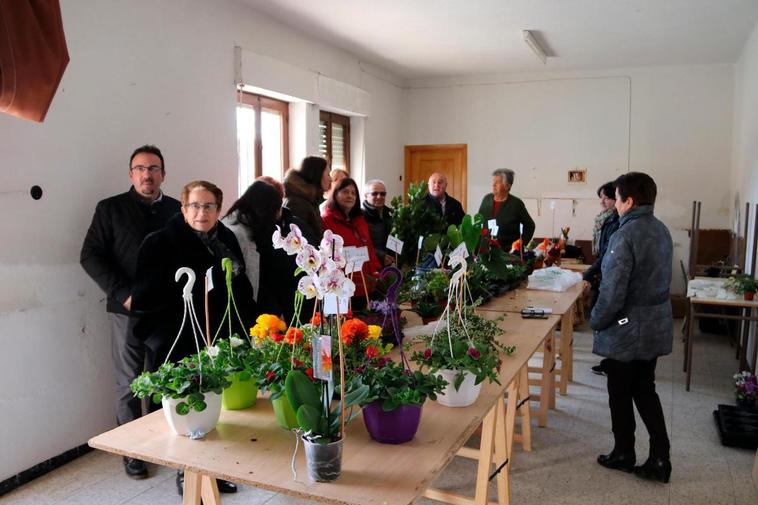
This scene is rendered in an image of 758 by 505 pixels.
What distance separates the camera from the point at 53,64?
113 cm

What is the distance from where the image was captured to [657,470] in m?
3.07

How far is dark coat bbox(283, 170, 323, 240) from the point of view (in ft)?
12.2

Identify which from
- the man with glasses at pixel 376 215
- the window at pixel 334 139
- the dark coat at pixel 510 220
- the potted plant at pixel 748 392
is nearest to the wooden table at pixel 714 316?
the potted plant at pixel 748 392

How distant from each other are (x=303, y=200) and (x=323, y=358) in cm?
236

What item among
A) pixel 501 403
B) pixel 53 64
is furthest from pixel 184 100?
pixel 53 64

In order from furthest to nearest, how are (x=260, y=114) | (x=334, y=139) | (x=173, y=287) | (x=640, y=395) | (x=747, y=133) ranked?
(x=334, y=139)
(x=747, y=133)
(x=260, y=114)
(x=640, y=395)
(x=173, y=287)

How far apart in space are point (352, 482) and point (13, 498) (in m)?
2.32

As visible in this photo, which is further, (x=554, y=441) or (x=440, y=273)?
(x=554, y=441)

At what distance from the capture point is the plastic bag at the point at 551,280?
13.3 feet

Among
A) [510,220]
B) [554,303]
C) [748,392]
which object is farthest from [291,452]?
[510,220]

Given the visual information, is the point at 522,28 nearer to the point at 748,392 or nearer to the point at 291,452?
the point at 748,392

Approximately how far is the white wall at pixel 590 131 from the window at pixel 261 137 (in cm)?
293

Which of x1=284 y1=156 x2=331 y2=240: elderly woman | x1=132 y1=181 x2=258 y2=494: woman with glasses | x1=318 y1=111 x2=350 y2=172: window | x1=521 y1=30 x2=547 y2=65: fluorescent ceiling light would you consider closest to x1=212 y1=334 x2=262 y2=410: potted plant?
x1=132 y1=181 x2=258 y2=494: woman with glasses

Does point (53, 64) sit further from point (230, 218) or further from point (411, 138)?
point (411, 138)
